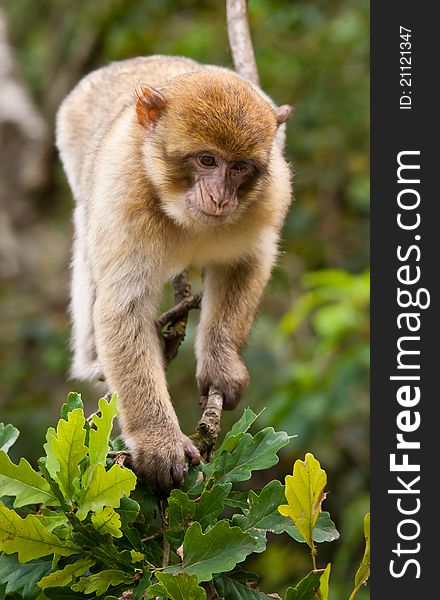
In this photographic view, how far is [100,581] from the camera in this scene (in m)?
2.62

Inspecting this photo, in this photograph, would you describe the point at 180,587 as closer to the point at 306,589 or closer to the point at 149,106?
the point at 306,589

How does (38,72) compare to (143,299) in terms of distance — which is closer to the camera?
(143,299)

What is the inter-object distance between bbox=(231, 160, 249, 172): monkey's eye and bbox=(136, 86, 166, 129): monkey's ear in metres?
0.41

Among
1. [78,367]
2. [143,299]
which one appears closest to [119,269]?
→ [143,299]

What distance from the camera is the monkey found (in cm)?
370

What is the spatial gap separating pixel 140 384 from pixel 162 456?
1.35 feet

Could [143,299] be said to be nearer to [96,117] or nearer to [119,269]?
[119,269]

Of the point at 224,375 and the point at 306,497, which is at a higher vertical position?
the point at 224,375

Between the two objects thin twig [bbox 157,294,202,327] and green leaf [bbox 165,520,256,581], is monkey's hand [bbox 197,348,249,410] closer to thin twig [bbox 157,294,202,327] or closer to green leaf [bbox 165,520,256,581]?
thin twig [bbox 157,294,202,327]

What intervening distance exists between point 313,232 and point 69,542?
21.5 feet

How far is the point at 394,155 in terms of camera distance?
3.92m

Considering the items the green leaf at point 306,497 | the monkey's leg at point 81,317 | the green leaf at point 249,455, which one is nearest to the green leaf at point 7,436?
the green leaf at point 249,455

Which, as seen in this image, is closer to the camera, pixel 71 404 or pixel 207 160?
pixel 71 404

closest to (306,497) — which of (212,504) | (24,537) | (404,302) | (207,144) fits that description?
(212,504)
